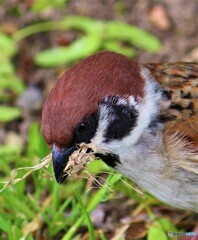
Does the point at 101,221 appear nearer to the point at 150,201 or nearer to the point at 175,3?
the point at 150,201

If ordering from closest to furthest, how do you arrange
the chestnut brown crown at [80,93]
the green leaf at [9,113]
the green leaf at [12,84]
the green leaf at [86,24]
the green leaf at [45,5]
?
the chestnut brown crown at [80,93] → the green leaf at [9,113] → the green leaf at [12,84] → the green leaf at [86,24] → the green leaf at [45,5]

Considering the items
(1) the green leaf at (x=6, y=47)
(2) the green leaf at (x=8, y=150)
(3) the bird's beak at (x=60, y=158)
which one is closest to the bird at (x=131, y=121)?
(3) the bird's beak at (x=60, y=158)

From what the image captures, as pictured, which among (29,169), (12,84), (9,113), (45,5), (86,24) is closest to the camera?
(29,169)

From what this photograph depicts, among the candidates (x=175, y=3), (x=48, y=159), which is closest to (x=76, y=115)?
(x=48, y=159)

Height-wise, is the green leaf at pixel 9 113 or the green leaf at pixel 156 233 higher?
the green leaf at pixel 9 113

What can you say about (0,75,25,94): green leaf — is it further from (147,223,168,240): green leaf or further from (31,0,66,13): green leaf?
(147,223,168,240): green leaf

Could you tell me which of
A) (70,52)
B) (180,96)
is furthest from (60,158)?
(70,52)

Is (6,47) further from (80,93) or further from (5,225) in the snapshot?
(80,93)

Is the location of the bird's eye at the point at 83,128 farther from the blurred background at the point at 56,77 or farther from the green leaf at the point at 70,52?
the green leaf at the point at 70,52
